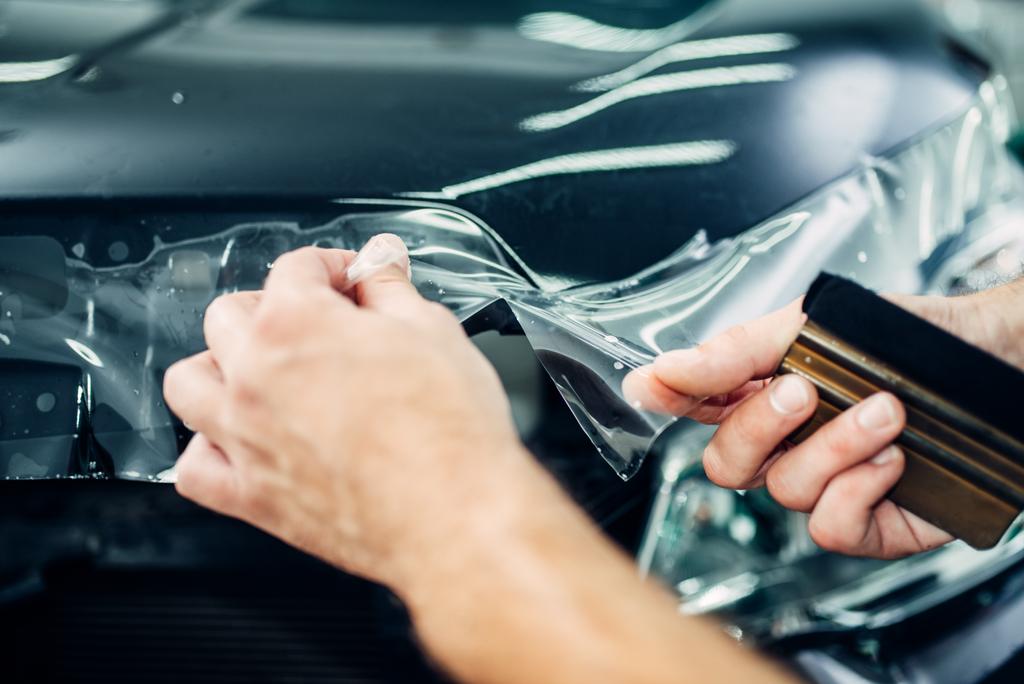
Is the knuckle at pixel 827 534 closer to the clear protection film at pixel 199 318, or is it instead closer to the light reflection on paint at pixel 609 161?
the clear protection film at pixel 199 318

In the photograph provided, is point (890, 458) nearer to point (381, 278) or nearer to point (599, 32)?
point (381, 278)

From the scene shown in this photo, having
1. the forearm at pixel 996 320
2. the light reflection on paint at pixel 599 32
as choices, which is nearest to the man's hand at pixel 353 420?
the forearm at pixel 996 320

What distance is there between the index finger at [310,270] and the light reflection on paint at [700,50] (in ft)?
1.56

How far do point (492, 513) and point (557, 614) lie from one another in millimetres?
69

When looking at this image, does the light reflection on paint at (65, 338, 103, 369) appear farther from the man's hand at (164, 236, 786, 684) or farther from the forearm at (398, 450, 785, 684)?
the forearm at (398, 450, 785, 684)

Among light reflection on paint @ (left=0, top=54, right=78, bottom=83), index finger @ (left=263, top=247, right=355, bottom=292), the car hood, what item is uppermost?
light reflection on paint @ (left=0, top=54, right=78, bottom=83)

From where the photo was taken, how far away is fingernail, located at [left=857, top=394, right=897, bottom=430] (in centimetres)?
67

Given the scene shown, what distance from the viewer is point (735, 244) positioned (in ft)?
2.96

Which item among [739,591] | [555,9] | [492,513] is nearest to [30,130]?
[492,513]

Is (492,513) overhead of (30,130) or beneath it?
beneath

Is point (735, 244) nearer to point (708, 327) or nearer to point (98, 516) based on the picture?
A: point (708, 327)

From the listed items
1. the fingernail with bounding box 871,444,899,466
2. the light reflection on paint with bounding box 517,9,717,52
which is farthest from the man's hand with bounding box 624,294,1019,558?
the light reflection on paint with bounding box 517,9,717,52

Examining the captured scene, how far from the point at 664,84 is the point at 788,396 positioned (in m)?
0.46

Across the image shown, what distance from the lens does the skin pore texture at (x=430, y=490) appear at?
1.63 ft
